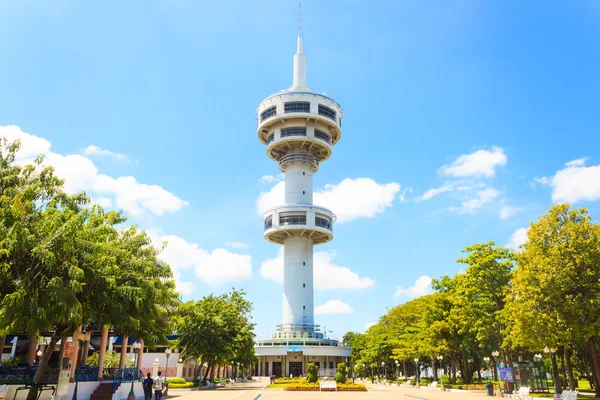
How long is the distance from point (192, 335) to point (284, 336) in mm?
36661

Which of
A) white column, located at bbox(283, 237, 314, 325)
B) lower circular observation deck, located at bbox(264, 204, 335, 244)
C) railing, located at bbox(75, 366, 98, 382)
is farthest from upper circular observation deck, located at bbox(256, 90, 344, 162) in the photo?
railing, located at bbox(75, 366, 98, 382)

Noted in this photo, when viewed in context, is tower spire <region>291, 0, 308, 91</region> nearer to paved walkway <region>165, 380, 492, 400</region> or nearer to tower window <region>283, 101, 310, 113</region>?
tower window <region>283, 101, 310, 113</region>

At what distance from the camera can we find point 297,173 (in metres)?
89.1

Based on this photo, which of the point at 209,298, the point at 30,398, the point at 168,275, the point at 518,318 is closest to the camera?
the point at 30,398

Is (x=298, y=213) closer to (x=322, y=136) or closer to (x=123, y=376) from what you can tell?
(x=322, y=136)

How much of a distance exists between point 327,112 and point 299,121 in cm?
588

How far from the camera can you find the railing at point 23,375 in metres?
25.1

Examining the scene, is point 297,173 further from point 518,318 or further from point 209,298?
point 518,318

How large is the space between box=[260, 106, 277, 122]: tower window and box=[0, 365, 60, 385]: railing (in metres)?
66.1

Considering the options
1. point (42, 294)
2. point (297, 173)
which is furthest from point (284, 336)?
point (42, 294)

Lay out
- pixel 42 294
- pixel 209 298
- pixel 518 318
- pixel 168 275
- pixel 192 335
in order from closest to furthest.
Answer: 1. pixel 42 294
2. pixel 168 275
3. pixel 518 318
4. pixel 192 335
5. pixel 209 298

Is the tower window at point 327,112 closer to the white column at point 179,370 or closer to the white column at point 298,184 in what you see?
the white column at point 298,184

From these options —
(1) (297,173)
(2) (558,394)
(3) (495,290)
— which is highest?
(1) (297,173)

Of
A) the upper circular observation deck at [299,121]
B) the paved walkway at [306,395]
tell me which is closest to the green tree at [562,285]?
the paved walkway at [306,395]
